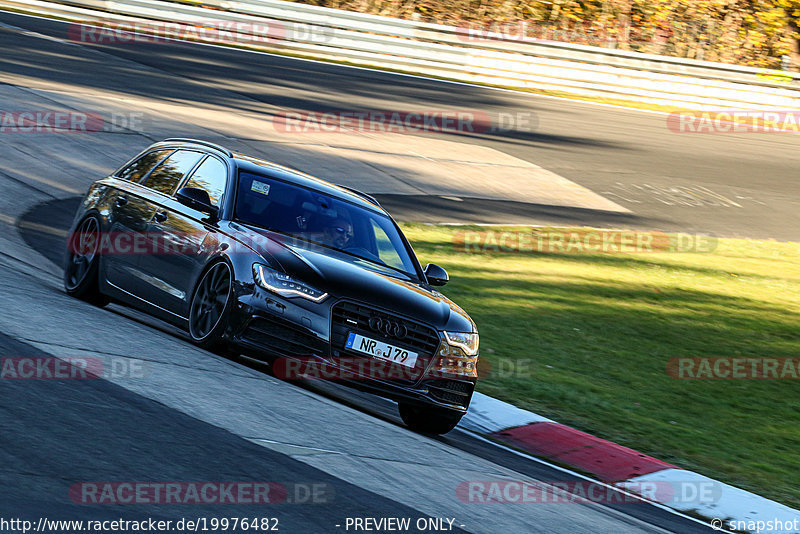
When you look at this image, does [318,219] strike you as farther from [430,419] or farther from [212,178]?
[430,419]

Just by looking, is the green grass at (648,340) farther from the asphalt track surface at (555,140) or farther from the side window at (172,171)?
the side window at (172,171)

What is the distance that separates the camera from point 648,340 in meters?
11.9

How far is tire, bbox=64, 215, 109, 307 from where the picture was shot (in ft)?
30.9

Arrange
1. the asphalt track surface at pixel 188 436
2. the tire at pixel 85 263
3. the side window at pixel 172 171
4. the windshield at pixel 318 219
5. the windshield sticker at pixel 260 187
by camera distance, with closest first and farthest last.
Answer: the asphalt track surface at pixel 188 436 < the windshield at pixel 318 219 < the windshield sticker at pixel 260 187 < the side window at pixel 172 171 < the tire at pixel 85 263

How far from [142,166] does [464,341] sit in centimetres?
363

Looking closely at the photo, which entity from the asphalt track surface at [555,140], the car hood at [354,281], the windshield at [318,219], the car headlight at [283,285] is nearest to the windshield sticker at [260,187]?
the windshield at [318,219]

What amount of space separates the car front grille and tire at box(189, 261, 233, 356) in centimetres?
83

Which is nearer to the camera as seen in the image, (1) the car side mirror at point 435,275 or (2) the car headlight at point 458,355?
(2) the car headlight at point 458,355

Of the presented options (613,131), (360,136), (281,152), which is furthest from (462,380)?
(613,131)

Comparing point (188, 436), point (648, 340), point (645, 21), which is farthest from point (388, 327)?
point (645, 21)

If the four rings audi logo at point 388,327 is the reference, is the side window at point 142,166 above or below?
above

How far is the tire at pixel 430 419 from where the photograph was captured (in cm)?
805

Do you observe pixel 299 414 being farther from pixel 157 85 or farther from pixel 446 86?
pixel 446 86

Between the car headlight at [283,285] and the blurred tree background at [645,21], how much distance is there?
2739cm
